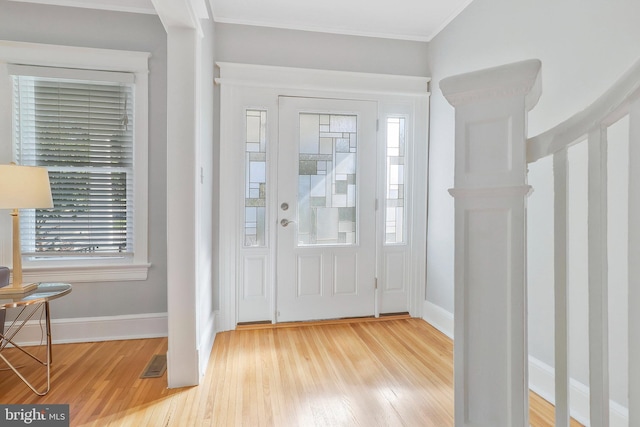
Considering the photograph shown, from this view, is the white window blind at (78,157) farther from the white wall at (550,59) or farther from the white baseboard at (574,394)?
the white baseboard at (574,394)

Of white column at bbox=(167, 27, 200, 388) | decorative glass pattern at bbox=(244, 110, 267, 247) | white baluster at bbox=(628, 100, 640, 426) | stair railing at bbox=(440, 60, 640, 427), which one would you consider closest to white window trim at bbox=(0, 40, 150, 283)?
decorative glass pattern at bbox=(244, 110, 267, 247)

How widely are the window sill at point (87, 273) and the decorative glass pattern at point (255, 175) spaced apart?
2.83 ft

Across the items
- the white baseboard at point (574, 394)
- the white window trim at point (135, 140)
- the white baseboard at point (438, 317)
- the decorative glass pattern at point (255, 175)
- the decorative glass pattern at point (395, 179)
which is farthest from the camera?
the decorative glass pattern at point (395, 179)

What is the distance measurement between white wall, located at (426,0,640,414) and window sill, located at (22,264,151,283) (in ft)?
8.39

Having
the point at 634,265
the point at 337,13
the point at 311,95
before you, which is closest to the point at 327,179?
the point at 311,95

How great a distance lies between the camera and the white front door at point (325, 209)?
2965 mm

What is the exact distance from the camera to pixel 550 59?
75.2 inches

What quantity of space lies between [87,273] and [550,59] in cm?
342

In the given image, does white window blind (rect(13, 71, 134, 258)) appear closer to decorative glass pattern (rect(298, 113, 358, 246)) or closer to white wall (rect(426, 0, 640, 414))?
decorative glass pattern (rect(298, 113, 358, 246))

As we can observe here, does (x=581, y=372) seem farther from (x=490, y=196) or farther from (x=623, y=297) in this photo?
(x=490, y=196)

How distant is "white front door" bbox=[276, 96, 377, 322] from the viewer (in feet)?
9.73

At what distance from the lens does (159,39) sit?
2.68 metres

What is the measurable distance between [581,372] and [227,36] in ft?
10.7

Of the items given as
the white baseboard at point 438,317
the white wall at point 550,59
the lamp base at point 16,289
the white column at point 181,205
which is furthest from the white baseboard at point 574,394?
the lamp base at point 16,289
